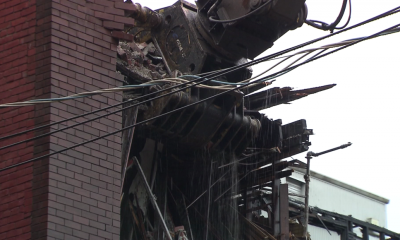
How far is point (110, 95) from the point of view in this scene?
10.7 metres

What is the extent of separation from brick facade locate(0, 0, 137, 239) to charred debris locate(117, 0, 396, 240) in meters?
2.92

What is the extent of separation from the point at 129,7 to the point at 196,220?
7.13 meters

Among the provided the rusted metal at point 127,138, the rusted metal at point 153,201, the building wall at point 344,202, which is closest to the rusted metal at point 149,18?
the rusted metal at point 153,201

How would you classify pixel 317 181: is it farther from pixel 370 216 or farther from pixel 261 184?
pixel 261 184

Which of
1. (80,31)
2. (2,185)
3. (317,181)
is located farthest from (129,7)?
(317,181)

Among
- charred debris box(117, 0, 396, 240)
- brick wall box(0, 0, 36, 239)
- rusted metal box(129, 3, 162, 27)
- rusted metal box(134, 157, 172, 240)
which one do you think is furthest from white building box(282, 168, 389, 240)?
brick wall box(0, 0, 36, 239)

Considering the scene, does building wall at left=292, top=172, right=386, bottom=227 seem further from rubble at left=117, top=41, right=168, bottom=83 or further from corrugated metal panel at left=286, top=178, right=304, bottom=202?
rubble at left=117, top=41, right=168, bottom=83

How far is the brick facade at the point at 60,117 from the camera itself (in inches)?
381

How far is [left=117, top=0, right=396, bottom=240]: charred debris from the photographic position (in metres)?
15.1

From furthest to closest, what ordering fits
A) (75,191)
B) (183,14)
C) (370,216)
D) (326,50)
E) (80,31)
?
(370,216), (183,14), (80,31), (75,191), (326,50)

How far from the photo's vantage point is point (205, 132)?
1630 cm

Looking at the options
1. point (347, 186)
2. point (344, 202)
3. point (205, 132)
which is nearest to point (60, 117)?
point (205, 132)

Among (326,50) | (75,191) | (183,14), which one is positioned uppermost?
(183,14)

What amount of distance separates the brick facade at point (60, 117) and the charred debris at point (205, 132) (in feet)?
9.58
